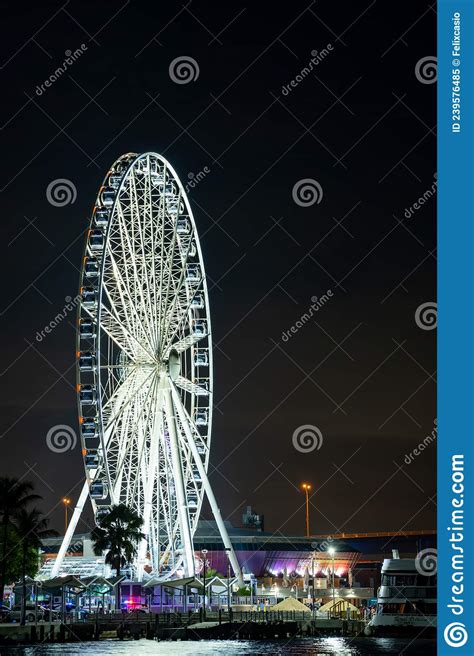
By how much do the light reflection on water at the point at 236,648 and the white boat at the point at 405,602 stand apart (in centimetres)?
292

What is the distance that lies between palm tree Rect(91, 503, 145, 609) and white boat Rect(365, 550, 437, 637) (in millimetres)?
18420

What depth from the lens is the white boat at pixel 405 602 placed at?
86562 millimetres

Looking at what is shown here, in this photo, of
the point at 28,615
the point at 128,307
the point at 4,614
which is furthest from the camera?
the point at 4,614

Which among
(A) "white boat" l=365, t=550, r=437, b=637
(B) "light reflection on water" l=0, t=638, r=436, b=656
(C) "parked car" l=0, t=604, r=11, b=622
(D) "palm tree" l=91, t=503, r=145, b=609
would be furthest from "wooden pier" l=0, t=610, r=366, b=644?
(D) "palm tree" l=91, t=503, r=145, b=609

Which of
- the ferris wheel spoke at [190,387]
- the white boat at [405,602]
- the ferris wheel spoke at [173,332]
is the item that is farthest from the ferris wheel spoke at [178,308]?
the white boat at [405,602]

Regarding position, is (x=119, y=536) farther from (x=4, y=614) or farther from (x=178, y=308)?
(x=178, y=308)

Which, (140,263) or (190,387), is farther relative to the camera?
(190,387)

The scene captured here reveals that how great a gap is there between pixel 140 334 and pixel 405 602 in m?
29.5

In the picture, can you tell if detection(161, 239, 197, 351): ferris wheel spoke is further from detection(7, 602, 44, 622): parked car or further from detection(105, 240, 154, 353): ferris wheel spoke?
detection(7, 602, 44, 622): parked car

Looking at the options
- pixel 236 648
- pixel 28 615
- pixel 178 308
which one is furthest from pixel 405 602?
pixel 178 308

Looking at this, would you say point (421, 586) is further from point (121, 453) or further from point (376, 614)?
point (121, 453)

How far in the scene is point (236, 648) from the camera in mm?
68750

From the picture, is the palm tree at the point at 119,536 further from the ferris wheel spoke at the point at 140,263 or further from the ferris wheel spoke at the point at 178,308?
the ferris wheel spoke at the point at 140,263
